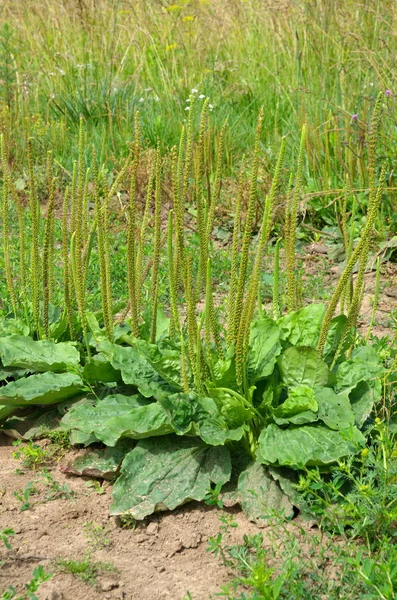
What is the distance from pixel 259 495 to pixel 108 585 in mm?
598

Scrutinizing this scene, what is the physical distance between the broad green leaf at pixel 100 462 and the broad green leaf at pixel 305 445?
1.78 feet

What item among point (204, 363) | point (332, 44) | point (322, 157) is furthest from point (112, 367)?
point (332, 44)

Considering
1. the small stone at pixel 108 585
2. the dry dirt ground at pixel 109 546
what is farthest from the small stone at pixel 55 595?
the small stone at pixel 108 585

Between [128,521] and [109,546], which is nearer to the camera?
[109,546]

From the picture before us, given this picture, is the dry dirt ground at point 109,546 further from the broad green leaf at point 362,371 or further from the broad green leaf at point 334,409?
the broad green leaf at point 362,371

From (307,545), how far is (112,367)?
1104 mm

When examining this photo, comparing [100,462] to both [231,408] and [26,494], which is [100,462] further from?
[231,408]

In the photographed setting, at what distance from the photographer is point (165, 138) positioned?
671cm

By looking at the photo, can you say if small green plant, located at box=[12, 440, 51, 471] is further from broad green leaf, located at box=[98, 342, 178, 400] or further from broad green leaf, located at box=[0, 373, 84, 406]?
broad green leaf, located at box=[98, 342, 178, 400]

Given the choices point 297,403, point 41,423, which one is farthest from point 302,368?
point 41,423

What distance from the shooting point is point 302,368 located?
113 inches

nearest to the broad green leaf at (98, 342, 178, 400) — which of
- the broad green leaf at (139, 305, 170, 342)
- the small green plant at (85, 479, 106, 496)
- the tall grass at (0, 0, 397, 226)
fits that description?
the broad green leaf at (139, 305, 170, 342)

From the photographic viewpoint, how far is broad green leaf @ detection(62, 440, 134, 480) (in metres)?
2.91

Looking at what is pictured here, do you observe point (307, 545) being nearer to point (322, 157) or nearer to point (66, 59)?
point (322, 157)
